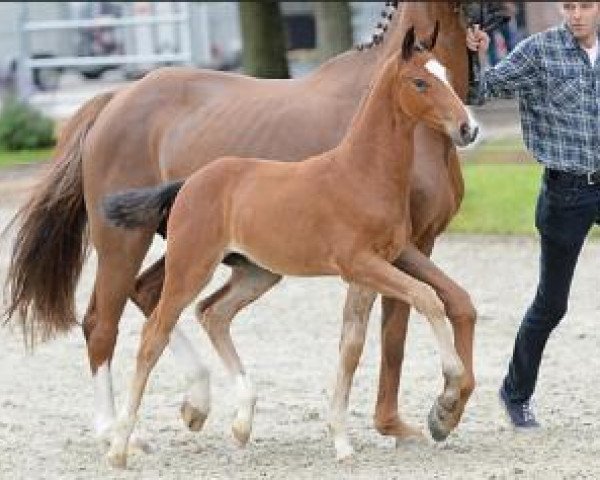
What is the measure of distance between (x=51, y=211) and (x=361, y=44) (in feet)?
5.74

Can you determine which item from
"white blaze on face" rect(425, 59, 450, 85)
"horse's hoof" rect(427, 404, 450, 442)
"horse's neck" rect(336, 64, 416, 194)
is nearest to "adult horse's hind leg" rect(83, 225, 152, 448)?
"horse's neck" rect(336, 64, 416, 194)

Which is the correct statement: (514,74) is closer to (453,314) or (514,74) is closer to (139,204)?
(453,314)

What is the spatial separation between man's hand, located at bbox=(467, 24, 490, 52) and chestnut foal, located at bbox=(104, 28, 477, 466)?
1.19ft

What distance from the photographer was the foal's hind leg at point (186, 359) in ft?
23.6

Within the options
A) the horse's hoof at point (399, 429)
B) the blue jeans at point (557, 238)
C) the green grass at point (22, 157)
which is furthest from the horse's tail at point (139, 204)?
the green grass at point (22, 157)

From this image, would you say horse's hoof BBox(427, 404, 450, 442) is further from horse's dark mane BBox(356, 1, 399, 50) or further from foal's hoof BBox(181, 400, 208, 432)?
horse's dark mane BBox(356, 1, 399, 50)

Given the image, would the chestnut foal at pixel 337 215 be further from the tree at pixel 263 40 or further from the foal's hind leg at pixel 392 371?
the tree at pixel 263 40

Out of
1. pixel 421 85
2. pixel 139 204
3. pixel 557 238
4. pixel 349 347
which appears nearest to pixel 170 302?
pixel 139 204

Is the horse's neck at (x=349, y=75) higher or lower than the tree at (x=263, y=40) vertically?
higher

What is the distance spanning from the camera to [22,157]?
21.0 meters

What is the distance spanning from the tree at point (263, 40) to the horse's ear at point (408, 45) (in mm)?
15681

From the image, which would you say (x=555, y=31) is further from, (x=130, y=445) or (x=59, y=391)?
(x=59, y=391)

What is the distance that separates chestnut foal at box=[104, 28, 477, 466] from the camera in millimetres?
6227

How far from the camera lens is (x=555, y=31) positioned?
691 cm
